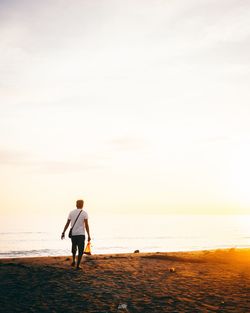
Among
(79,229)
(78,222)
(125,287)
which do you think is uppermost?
(78,222)

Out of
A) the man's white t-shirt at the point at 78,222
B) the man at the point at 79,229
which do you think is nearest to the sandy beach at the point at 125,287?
the man at the point at 79,229

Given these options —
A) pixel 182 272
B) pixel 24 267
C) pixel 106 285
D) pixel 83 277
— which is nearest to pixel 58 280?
pixel 83 277

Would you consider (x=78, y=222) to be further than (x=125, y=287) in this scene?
Yes

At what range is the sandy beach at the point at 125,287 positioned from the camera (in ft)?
29.5

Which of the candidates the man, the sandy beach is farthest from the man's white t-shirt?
the sandy beach

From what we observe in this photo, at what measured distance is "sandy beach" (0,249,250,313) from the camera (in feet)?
29.5

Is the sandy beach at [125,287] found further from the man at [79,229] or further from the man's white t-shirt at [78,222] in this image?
the man's white t-shirt at [78,222]

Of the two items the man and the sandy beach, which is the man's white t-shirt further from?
the sandy beach

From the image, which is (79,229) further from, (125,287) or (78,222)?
(125,287)

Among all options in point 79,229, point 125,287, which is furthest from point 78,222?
point 125,287

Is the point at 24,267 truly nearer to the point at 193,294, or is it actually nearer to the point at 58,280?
the point at 58,280

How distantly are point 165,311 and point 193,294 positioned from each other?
1873 mm

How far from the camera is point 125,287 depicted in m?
10.9

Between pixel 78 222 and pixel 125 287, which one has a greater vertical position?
A: pixel 78 222
